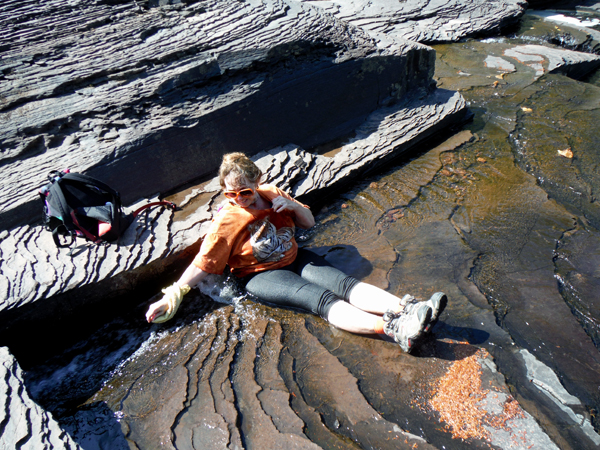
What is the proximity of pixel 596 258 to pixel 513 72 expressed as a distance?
383cm

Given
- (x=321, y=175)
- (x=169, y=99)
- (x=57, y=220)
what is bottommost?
(x=321, y=175)

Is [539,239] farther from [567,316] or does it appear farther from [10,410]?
[10,410]

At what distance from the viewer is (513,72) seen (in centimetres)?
567

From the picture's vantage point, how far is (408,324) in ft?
6.74

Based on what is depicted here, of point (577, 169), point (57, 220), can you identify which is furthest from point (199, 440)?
point (577, 169)

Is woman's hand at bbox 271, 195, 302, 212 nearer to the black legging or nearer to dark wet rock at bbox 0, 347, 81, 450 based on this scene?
the black legging

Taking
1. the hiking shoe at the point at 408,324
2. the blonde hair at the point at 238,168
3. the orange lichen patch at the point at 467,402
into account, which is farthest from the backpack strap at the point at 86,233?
the orange lichen patch at the point at 467,402

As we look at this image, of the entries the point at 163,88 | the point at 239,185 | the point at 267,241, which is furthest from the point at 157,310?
the point at 163,88

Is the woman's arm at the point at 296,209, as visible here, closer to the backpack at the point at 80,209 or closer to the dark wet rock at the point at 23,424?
the backpack at the point at 80,209

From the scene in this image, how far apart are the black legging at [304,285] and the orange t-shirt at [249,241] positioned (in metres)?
0.06

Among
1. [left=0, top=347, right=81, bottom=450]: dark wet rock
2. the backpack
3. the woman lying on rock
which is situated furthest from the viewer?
the backpack

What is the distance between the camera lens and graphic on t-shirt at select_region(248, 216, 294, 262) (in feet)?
8.15

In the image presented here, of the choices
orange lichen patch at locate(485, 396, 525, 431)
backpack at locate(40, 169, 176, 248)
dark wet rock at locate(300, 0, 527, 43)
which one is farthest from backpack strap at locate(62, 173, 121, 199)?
dark wet rock at locate(300, 0, 527, 43)

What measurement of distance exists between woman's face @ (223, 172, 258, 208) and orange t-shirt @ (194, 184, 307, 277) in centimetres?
7
